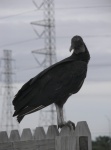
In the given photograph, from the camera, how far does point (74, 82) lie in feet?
21.7

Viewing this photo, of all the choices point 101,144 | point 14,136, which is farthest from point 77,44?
point 101,144

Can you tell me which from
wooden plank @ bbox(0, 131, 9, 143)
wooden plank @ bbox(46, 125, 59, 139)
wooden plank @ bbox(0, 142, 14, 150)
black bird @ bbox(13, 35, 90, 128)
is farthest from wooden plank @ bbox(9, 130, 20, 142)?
wooden plank @ bbox(46, 125, 59, 139)

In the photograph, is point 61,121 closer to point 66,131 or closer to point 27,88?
point 66,131

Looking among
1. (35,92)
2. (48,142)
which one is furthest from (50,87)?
(48,142)

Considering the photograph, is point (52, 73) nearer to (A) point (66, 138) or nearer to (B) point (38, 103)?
(B) point (38, 103)

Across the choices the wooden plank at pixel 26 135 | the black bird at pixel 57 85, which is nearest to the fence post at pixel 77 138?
the black bird at pixel 57 85

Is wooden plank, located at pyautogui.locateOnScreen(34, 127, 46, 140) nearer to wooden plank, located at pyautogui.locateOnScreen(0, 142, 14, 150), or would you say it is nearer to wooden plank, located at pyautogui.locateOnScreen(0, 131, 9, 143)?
wooden plank, located at pyautogui.locateOnScreen(0, 142, 14, 150)

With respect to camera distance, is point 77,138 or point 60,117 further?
point 60,117

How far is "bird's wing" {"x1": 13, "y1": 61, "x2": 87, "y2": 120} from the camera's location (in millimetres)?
6551

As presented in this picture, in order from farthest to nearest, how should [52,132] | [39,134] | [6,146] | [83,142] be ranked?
1. [6,146]
2. [39,134]
3. [52,132]
4. [83,142]

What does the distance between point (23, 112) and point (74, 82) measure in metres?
0.64

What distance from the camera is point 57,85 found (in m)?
6.63

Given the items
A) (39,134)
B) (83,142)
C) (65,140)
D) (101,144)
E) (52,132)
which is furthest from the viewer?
(101,144)

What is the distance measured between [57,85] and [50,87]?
8 cm
